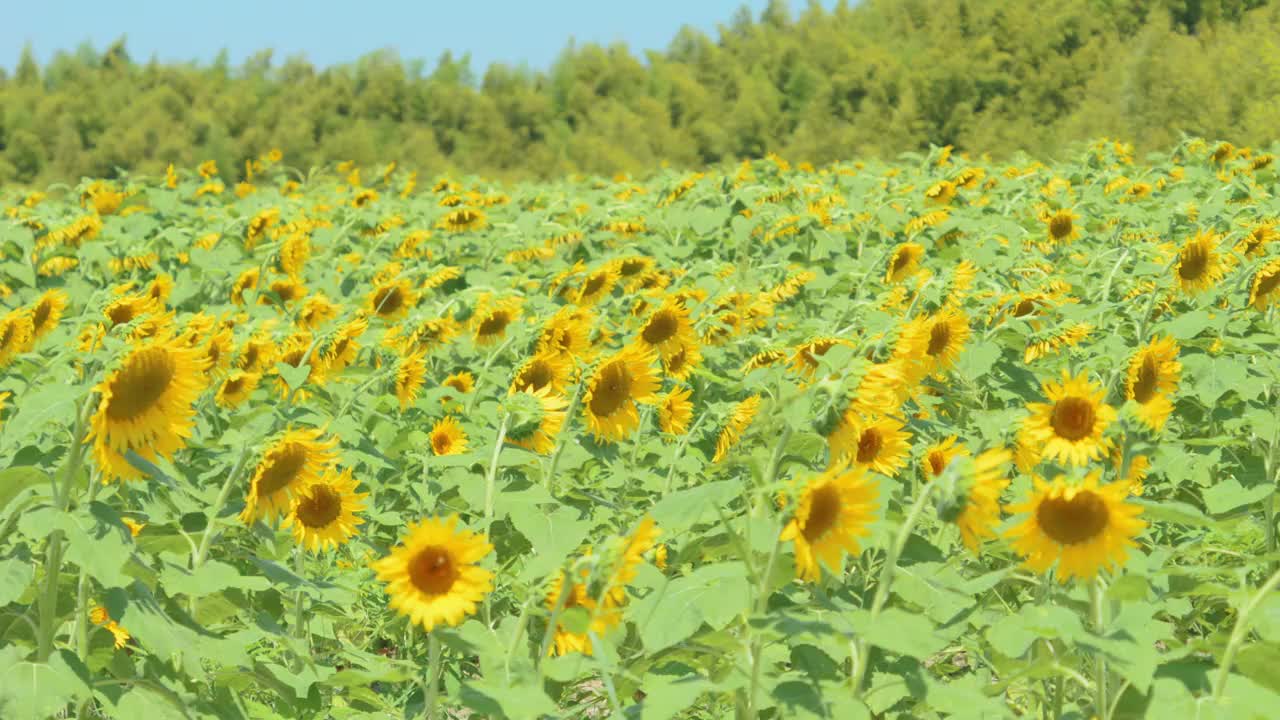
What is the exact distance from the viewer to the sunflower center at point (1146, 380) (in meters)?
3.14

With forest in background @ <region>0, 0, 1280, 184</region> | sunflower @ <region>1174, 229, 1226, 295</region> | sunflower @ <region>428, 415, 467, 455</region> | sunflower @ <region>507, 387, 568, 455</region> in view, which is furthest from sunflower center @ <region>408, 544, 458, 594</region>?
forest in background @ <region>0, 0, 1280, 184</region>

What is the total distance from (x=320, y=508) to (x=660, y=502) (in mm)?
1115

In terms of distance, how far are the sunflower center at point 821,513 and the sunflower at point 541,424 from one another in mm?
1105

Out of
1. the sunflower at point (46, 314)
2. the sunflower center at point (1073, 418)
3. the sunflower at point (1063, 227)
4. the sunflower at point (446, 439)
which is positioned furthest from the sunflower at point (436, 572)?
the sunflower at point (1063, 227)

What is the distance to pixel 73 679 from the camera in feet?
7.16

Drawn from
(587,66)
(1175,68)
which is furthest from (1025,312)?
(587,66)

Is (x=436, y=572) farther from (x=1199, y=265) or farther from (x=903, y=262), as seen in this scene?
(x=903, y=262)

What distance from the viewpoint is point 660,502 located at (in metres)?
2.03

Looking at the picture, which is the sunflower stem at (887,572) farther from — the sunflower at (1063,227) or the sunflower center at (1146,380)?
the sunflower at (1063,227)

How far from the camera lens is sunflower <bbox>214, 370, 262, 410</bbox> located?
3.90 meters

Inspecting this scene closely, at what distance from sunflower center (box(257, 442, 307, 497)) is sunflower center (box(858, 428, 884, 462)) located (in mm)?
1174

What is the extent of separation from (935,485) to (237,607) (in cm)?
167

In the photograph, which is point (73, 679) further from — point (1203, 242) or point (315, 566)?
point (1203, 242)

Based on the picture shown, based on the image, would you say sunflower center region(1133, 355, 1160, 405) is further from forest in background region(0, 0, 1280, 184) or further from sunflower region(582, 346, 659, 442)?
forest in background region(0, 0, 1280, 184)
